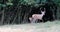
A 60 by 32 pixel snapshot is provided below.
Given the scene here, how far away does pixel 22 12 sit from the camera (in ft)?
44.0

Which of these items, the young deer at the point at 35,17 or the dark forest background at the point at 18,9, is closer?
the dark forest background at the point at 18,9

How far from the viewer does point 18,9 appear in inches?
516

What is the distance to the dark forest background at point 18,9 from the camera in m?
12.0

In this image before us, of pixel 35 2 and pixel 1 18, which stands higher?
pixel 35 2

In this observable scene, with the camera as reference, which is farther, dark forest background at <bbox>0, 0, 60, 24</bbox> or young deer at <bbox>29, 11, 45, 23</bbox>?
young deer at <bbox>29, 11, 45, 23</bbox>

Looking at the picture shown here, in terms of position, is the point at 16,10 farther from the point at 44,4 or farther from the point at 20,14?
the point at 44,4

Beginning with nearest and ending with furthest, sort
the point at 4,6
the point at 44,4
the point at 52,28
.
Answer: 1. the point at 52,28
2. the point at 4,6
3. the point at 44,4

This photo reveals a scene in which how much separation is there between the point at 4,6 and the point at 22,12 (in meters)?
1.74

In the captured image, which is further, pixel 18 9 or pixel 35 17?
pixel 18 9

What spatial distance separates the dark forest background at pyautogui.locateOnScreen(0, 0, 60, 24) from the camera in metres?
12.0

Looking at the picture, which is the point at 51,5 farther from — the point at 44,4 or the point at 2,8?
the point at 2,8

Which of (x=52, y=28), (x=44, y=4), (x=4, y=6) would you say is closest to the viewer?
(x=52, y=28)

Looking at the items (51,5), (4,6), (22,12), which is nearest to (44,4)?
(51,5)

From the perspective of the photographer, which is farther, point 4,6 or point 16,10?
point 16,10
